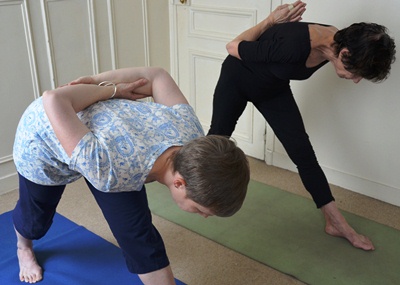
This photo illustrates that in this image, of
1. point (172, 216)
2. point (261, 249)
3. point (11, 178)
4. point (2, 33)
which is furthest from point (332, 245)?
point (2, 33)

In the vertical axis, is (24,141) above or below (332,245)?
above

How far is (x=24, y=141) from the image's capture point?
1471 mm

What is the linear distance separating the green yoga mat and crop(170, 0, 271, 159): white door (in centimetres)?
58

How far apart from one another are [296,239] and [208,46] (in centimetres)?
149

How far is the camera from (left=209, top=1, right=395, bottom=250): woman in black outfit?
1748 millimetres

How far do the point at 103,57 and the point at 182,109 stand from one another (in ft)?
5.69

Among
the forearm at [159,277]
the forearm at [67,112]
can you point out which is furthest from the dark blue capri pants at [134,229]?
the forearm at [67,112]

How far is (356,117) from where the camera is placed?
8.60 ft

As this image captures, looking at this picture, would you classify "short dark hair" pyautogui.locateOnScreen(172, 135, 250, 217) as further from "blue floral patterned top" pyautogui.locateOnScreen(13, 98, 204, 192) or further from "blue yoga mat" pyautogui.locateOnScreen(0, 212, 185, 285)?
"blue yoga mat" pyautogui.locateOnScreen(0, 212, 185, 285)

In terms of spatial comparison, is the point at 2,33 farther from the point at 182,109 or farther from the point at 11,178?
the point at 182,109

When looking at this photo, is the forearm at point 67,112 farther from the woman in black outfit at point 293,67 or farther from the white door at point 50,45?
the white door at point 50,45

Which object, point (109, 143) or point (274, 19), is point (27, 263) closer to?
point (109, 143)

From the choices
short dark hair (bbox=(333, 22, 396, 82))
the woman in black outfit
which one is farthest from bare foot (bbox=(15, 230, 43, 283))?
short dark hair (bbox=(333, 22, 396, 82))

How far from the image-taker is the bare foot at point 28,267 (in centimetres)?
194
